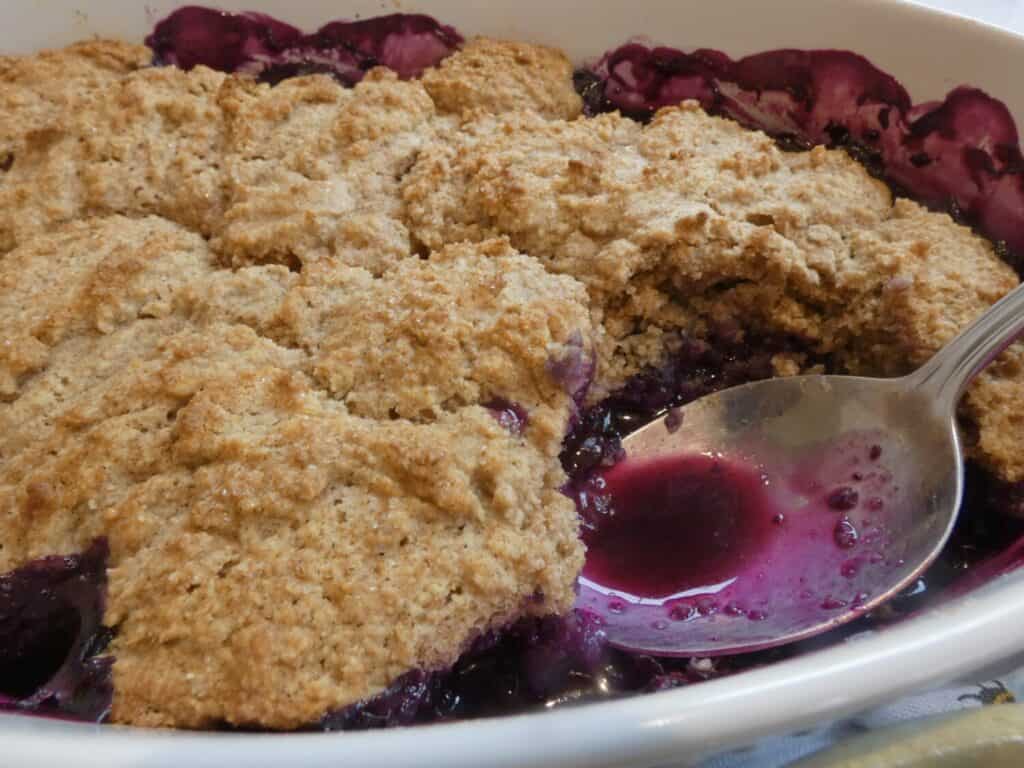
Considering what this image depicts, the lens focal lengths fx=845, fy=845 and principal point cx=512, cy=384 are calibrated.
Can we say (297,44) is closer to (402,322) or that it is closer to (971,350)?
(402,322)

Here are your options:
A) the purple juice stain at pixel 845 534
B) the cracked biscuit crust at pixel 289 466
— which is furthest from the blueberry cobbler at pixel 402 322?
the purple juice stain at pixel 845 534

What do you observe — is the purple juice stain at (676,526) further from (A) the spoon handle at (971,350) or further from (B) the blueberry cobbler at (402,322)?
(A) the spoon handle at (971,350)

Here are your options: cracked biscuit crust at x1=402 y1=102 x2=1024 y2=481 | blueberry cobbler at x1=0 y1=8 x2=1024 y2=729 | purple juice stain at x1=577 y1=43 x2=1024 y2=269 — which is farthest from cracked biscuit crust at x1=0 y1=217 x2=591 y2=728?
purple juice stain at x1=577 y1=43 x2=1024 y2=269

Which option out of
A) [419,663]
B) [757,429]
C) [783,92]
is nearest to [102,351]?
[419,663]

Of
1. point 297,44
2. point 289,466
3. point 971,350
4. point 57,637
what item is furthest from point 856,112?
point 57,637

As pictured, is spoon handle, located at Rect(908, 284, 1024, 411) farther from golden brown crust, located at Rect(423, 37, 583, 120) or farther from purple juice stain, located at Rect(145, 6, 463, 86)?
purple juice stain, located at Rect(145, 6, 463, 86)
